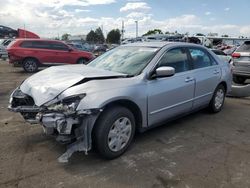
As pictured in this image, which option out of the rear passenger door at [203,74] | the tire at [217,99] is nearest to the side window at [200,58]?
the rear passenger door at [203,74]

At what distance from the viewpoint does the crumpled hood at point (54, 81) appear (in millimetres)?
3984

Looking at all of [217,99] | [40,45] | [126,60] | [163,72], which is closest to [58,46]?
[40,45]

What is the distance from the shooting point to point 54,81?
4.28 meters

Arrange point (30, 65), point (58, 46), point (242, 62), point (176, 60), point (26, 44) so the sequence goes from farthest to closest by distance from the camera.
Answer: point (58, 46) < point (30, 65) < point (26, 44) < point (242, 62) < point (176, 60)

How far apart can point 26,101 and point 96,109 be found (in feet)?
4.18

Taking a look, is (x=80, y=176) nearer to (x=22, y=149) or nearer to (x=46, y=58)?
(x=22, y=149)

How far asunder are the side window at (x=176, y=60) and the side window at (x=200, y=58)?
27cm

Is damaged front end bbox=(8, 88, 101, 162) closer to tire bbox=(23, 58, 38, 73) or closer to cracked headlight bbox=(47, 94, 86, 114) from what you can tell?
cracked headlight bbox=(47, 94, 86, 114)

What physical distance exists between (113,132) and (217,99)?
11.0 ft

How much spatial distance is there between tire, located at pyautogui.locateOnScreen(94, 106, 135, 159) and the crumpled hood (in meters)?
0.59

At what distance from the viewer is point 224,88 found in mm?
6867

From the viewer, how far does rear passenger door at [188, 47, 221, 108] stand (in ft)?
19.0

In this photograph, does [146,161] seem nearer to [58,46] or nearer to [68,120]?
[68,120]

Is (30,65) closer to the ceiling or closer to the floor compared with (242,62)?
closer to the floor
